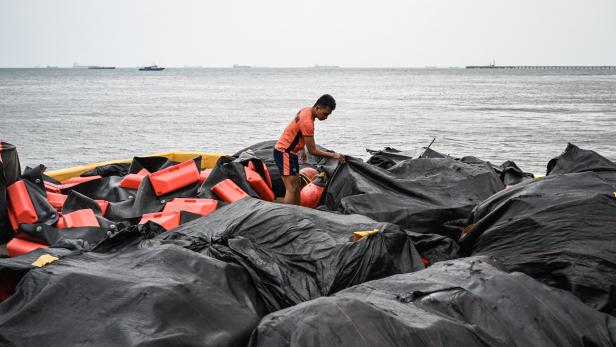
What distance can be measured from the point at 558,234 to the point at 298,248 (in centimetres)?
162

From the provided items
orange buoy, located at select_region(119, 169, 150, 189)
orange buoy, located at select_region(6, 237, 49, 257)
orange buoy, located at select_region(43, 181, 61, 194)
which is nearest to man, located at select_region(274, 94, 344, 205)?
orange buoy, located at select_region(119, 169, 150, 189)

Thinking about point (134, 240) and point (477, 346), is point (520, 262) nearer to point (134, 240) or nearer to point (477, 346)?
point (477, 346)

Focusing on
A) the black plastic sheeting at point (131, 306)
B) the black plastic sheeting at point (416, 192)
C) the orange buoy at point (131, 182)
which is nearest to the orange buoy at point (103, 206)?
the orange buoy at point (131, 182)

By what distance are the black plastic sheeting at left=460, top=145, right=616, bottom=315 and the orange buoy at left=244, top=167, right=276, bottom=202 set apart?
2694 mm

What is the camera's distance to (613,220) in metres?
3.55

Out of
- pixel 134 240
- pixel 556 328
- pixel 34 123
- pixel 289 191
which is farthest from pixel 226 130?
pixel 556 328

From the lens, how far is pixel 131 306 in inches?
102

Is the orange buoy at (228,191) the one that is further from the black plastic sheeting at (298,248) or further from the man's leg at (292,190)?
the black plastic sheeting at (298,248)

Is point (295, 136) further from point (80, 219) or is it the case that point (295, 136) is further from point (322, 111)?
point (80, 219)

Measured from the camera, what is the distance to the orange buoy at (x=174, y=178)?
586 centimetres

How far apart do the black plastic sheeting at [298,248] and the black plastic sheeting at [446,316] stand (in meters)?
0.43

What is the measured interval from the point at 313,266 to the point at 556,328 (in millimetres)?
1366

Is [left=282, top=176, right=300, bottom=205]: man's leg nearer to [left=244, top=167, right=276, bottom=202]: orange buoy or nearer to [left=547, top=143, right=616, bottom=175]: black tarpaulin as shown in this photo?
[left=244, top=167, right=276, bottom=202]: orange buoy

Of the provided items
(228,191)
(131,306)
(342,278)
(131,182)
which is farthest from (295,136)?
(131,306)
